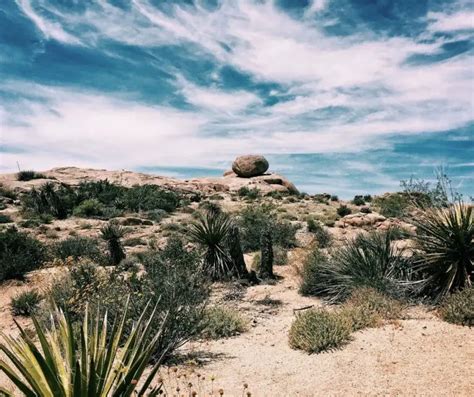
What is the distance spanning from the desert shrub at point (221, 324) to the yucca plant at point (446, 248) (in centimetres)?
405

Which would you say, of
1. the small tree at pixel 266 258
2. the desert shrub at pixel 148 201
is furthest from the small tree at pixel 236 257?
the desert shrub at pixel 148 201

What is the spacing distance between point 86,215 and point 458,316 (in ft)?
86.2

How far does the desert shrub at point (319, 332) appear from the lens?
7094 mm

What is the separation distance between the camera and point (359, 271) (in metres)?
10.5

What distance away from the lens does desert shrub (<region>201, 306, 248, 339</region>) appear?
8.45 meters

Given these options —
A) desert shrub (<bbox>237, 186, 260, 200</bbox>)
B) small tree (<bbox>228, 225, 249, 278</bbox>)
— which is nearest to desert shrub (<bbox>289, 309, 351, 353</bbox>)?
small tree (<bbox>228, 225, 249, 278</bbox>)

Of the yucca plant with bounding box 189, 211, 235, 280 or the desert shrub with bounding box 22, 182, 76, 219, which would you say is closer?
the yucca plant with bounding box 189, 211, 235, 280

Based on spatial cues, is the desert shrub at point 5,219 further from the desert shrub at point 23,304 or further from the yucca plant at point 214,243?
the desert shrub at point 23,304

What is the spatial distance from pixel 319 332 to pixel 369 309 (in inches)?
71.6

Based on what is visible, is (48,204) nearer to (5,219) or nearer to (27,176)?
(5,219)

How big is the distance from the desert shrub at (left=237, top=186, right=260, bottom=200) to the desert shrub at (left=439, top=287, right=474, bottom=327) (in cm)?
3541

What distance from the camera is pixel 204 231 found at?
13.9 meters

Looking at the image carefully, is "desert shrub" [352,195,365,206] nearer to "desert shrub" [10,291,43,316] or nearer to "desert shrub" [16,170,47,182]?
"desert shrub" [16,170,47,182]

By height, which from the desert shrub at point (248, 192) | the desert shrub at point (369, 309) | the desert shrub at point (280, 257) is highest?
the desert shrub at point (248, 192)
